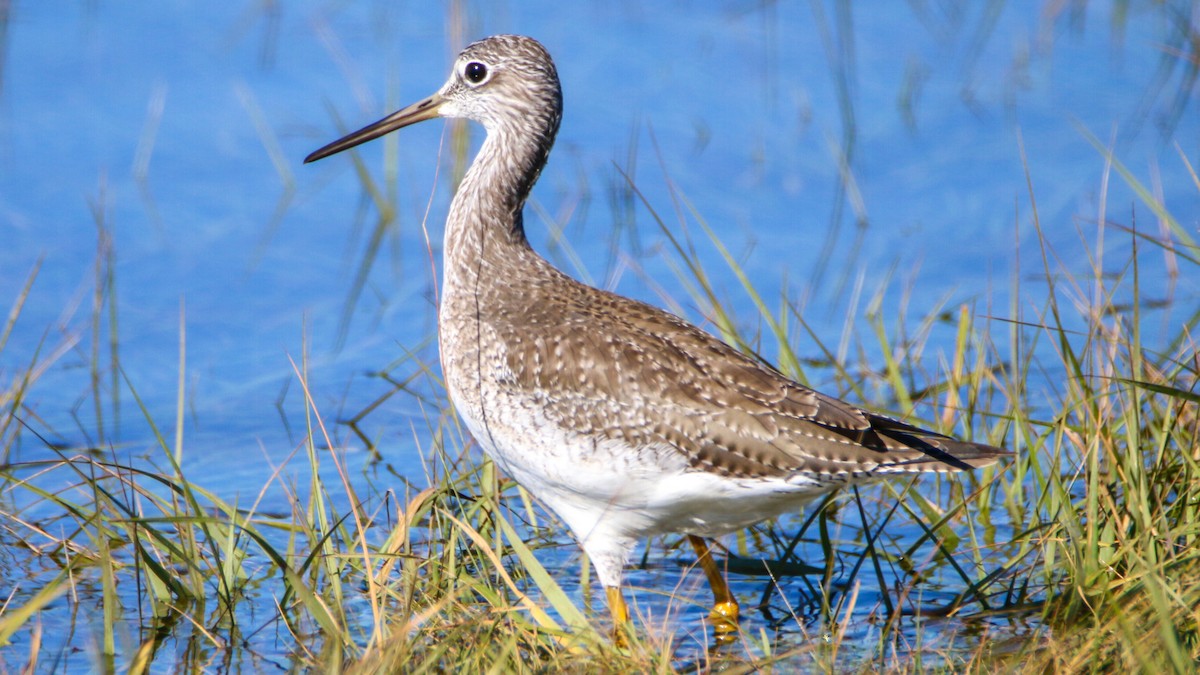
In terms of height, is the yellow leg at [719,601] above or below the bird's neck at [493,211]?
below

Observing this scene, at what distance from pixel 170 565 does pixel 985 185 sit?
25.9ft

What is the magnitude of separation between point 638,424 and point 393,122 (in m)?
2.43

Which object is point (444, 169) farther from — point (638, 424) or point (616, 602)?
point (616, 602)

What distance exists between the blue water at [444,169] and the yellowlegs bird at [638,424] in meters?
2.45

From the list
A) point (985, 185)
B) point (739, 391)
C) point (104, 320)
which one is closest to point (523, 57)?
point (739, 391)

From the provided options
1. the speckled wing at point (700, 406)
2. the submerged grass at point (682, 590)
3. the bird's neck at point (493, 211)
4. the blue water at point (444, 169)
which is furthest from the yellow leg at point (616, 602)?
the blue water at point (444, 169)

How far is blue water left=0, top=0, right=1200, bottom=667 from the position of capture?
9.57 meters

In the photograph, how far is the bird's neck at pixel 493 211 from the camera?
670 cm

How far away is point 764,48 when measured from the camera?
536 inches

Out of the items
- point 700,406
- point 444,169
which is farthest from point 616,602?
point 444,169

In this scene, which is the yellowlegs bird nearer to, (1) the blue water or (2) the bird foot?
(2) the bird foot

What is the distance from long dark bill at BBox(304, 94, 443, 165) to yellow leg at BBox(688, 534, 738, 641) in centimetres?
253

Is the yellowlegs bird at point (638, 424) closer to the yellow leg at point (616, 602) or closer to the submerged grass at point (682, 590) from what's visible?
the yellow leg at point (616, 602)

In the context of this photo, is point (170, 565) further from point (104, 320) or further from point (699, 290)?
point (699, 290)
